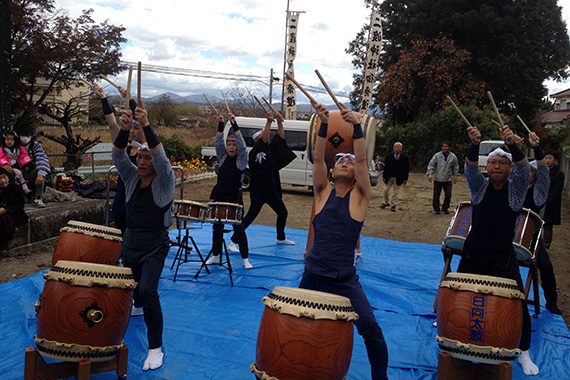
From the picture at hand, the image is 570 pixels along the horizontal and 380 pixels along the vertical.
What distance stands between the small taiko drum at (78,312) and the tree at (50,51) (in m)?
8.90

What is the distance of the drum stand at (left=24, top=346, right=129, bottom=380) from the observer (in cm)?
282

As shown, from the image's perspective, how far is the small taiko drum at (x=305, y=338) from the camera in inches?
92.5

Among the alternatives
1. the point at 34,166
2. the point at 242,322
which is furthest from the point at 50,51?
the point at 242,322

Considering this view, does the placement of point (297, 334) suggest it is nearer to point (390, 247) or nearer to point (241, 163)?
point (241, 163)

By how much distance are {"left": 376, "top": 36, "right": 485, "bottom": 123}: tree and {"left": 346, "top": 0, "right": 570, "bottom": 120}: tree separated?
2.78 feet

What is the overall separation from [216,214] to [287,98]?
6670mm

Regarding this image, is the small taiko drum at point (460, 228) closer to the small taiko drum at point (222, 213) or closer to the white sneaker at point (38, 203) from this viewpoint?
the small taiko drum at point (222, 213)

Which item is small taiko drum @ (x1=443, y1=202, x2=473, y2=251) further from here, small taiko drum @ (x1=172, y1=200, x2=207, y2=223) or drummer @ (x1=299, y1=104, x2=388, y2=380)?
small taiko drum @ (x1=172, y1=200, x2=207, y2=223)

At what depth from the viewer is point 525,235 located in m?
4.05

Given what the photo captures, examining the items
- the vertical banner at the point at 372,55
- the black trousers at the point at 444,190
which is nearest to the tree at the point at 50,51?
the vertical banner at the point at 372,55

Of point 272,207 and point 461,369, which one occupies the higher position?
point 272,207

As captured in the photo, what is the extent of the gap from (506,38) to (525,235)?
1945 cm

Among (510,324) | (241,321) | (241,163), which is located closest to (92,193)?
(241,163)

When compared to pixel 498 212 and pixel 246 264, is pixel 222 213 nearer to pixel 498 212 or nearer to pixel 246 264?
pixel 246 264
